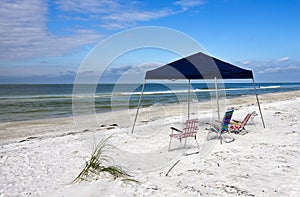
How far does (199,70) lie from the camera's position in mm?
7117

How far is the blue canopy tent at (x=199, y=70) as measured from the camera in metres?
7.03

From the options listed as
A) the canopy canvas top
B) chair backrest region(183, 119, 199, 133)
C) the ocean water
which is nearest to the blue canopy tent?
the canopy canvas top

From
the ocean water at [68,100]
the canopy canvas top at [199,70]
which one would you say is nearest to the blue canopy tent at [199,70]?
the canopy canvas top at [199,70]

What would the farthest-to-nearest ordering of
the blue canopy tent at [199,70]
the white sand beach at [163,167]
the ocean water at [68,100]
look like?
the ocean water at [68,100] < the blue canopy tent at [199,70] < the white sand beach at [163,167]

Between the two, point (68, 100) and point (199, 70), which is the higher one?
point (199, 70)

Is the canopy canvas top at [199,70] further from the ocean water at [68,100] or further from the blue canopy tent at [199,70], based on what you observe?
the ocean water at [68,100]

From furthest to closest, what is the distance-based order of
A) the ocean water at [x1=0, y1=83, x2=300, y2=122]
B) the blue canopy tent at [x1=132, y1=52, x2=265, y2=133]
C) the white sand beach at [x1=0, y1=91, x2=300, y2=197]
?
1. the ocean water at [x1=0, y1=83, x2=300, y2=122]
2. the blue canopy tent at [x1=132, y1=52, x2=265, y2=133]
3. the white sand beach at [x1=0, y1=91, x2=300, y2=197]

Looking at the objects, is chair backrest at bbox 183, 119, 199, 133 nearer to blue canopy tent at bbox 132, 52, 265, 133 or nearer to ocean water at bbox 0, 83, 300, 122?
blue canopy tent at bbox 132, 52, 265, 133

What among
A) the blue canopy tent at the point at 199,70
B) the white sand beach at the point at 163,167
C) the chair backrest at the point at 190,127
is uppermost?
the blue canopy tent at the point at 199,70

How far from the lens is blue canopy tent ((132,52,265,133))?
703 cm

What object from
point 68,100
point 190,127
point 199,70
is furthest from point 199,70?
point 68,100

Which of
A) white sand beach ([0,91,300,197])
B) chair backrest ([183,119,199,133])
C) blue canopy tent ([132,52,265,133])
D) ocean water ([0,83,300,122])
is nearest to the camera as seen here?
white sand beach ([0,91,300,197])

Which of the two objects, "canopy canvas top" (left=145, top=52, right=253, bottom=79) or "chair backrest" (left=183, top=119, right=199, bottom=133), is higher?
"canopy canvas top" (left=145, top=52, right=253, bottom=79)

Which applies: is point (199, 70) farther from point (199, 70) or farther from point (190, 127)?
point (190, 127)
